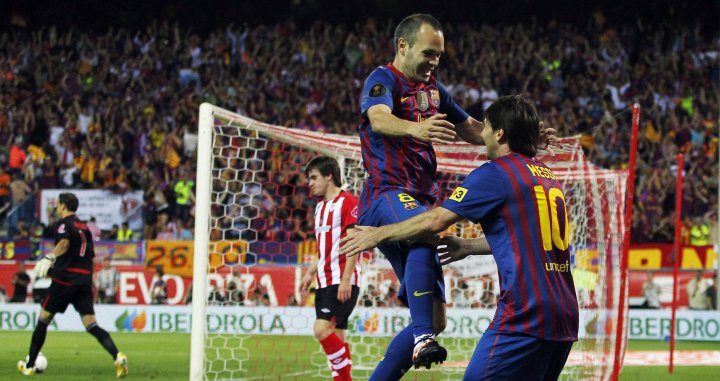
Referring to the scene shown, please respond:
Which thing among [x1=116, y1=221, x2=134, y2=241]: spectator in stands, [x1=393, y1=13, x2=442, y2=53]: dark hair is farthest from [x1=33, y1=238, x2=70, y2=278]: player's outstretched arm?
[x1=116, y1=221, x2=134, y2=241]: spectator in stands

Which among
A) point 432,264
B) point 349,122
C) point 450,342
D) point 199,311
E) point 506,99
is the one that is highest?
point 349,122

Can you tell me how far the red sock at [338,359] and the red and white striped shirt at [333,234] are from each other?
0.58 m

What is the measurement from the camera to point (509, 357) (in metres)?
4.44

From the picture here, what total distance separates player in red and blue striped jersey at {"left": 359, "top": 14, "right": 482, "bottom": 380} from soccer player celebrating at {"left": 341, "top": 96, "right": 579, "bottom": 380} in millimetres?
743

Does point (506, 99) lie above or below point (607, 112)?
below

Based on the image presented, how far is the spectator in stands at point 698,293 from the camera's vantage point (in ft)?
58.9

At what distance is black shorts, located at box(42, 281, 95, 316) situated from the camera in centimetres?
1080

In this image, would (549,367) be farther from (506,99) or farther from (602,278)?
(602,278)

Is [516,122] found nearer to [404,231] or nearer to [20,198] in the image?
[404,231]

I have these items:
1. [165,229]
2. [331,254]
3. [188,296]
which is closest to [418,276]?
[331,254]

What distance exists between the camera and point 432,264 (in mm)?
5438

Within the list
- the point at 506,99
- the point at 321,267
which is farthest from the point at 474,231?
the point at 506,99

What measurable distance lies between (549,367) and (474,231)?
8.46 m

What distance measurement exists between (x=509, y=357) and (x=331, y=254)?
451cm
